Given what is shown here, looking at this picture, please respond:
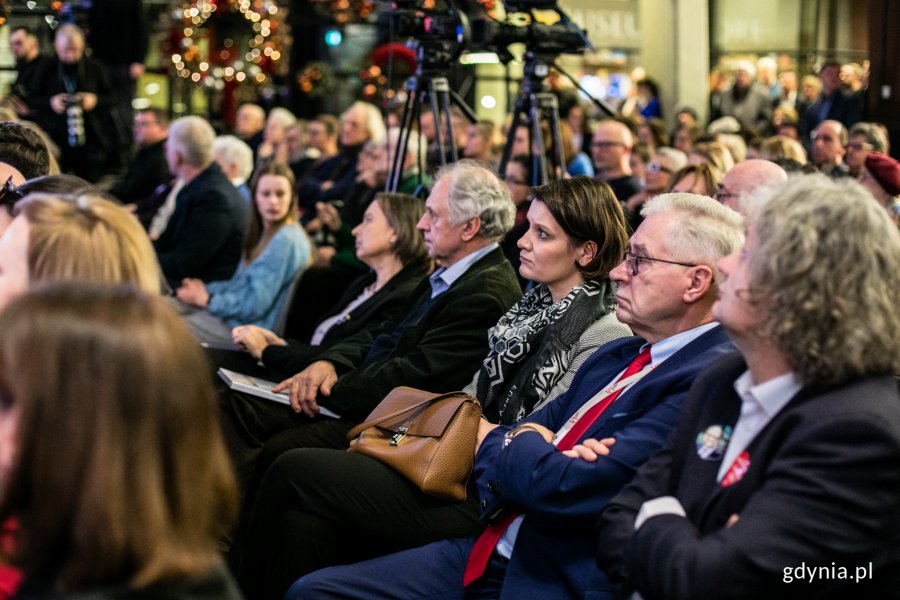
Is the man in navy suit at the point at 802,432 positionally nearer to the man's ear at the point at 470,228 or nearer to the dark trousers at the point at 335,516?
the dark trousers at the point at 335,516

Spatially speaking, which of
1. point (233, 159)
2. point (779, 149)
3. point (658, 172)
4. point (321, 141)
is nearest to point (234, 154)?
point (233, 159)

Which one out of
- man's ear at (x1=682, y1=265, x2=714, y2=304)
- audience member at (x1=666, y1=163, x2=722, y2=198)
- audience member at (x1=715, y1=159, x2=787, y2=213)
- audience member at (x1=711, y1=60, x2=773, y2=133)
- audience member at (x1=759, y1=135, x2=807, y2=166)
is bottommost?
audience member at (x1=711, y1=60, x2=773, y2=133)

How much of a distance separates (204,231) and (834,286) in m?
4.15

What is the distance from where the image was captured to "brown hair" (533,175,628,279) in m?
2.96

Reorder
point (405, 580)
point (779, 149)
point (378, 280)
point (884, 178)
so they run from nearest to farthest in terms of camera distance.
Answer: point (405, 580), point (378, 280), point (884, 178), point (779, 149)

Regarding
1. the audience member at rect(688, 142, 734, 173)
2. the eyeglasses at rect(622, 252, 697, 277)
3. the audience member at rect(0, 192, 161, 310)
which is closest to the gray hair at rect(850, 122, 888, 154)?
the audience member at rect(688, 142, 734, 173)

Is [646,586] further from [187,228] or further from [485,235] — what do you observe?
[187,228]

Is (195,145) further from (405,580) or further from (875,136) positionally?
(405,580)

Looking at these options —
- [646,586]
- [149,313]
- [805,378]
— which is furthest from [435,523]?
[149,313]

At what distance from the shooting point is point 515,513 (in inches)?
91.7

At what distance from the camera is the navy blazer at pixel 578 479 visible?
6.77ft

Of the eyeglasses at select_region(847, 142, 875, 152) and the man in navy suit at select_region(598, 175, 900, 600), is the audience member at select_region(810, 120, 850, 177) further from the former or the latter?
the man in navy suit at select_region(598, 175, 900, 600)

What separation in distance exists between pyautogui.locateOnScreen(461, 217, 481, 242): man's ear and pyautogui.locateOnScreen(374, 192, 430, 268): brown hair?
1.65 ft

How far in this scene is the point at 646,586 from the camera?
1.67 metres
